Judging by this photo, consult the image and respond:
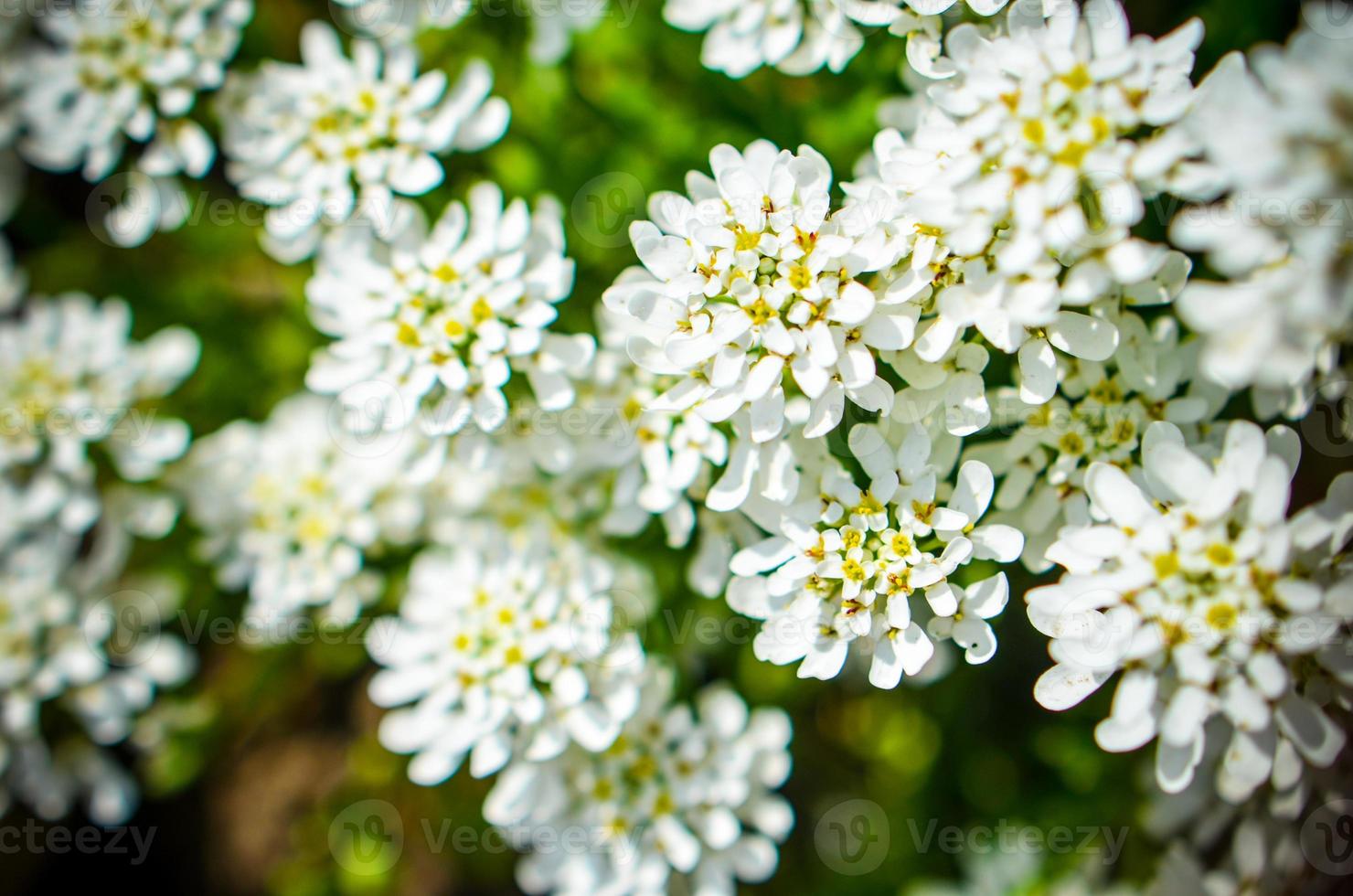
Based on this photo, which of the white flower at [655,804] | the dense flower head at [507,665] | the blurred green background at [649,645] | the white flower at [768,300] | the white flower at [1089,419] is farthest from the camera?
the blurred green background at [649,645]

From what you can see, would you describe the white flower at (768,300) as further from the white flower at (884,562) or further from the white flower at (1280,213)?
the white flower at (1280,213)

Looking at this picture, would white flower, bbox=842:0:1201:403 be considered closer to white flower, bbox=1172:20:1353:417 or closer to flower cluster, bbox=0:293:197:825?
white flower, bbox=1172:20:1353:417

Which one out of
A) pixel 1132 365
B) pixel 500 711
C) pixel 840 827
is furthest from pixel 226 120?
pixel 840 827

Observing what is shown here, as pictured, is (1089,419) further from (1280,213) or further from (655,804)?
(655,804)

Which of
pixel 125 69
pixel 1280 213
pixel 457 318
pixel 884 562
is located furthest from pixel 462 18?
pixel 1280 213

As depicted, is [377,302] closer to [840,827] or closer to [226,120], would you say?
[226,120]

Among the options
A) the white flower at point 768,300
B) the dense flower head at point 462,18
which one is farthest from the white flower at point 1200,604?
the dense flower head at point 462,18
